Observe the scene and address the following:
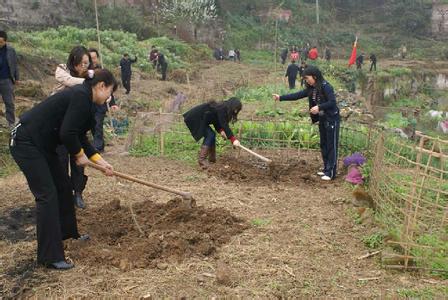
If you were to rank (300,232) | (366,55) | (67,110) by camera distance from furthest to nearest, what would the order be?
(366,55) → (300,232) → (67,110)

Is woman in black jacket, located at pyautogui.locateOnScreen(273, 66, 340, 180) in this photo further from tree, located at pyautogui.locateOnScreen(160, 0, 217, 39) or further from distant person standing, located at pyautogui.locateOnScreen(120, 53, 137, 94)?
tree, located at pyautogui.locateOnScreen(160, 0, 217, 39)

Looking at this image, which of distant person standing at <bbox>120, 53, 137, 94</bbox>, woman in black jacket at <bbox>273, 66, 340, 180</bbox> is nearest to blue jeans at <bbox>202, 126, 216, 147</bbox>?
woman in black jacket at <bbox>273, 66, 340, 180</bbox>

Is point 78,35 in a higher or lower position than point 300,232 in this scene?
higher

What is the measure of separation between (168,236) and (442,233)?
2583mm

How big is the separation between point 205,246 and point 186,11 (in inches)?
1271

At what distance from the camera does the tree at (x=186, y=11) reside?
34688 millimetres

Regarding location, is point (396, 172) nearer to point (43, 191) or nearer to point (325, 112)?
point (325, 112)

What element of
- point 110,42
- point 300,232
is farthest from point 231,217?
point 110,42

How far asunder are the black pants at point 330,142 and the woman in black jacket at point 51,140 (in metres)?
3.76

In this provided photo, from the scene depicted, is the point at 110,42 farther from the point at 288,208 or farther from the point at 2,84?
the point at 288,208

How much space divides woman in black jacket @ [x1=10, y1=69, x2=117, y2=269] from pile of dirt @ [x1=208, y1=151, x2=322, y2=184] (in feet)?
10.9

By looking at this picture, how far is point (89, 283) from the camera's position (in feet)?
12.3

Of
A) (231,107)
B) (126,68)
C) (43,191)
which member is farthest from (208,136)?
(126,68)

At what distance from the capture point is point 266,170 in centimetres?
732
